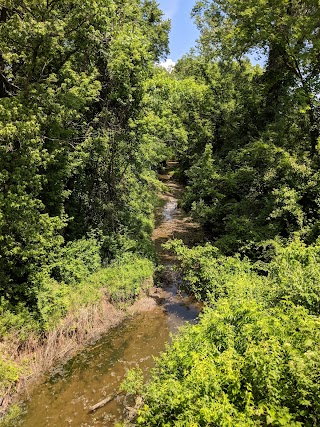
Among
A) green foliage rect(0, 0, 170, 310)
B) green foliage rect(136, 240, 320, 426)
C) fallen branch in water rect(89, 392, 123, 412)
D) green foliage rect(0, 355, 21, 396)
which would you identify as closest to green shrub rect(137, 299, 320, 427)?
green foliage rect(136, 240, 320, 426)

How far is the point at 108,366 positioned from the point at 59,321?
2.24 meters

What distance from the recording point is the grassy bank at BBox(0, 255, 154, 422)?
10102 millimetres

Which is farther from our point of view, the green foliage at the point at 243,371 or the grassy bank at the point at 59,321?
the grassy bank at the point at 59,321

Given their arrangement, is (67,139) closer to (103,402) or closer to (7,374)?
(7,374)

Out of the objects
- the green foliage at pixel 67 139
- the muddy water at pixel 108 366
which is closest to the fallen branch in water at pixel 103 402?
the muddy water at pixel 108 366

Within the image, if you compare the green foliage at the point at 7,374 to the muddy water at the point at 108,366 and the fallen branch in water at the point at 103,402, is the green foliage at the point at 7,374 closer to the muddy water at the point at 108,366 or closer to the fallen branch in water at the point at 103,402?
the muddy water at the point at 108,366

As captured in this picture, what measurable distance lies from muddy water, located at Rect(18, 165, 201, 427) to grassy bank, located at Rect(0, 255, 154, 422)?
20.0 inches

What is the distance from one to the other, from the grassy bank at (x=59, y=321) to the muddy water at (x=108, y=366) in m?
0.51

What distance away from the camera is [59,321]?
11953mm

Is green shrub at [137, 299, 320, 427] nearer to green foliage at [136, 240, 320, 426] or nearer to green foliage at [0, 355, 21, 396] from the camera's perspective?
green foliage at [136, 240, 320, 426]

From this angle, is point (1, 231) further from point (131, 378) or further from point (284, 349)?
point (284, 349)

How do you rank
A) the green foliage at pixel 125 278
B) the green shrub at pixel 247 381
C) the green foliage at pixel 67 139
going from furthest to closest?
the green foliage at pixel 125 278
the green foliage at pixel 67 139
the green shrub at pixel 247 381

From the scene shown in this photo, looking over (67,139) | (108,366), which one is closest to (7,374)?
(108,366)

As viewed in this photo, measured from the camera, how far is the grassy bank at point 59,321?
10102 mm
